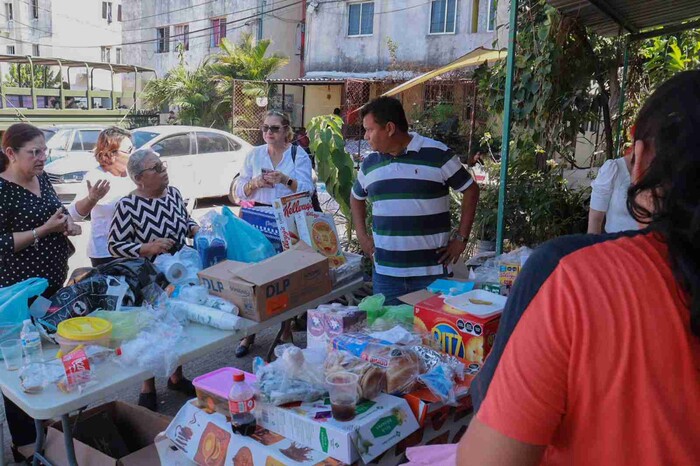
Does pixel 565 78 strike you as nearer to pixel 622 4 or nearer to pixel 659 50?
pixel 622 4

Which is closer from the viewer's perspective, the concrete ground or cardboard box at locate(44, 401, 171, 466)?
cardboard box at locate(44, 401, 171, 466)

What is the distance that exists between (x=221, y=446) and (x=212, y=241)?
1476 millimetres

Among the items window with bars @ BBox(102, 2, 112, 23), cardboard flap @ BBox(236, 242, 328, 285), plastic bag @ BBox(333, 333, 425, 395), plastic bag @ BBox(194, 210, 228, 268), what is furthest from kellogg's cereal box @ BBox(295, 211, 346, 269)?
window with bars @ BBox(102, 2, 112, 23)

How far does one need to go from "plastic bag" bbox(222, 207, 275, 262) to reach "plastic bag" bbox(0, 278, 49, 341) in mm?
997

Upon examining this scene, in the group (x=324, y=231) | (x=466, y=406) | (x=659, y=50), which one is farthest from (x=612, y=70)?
(x=466, y=406)

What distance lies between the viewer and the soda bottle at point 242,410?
1.80 metres

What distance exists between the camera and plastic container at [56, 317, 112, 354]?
7.29 ft

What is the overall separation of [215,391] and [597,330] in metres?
1.45

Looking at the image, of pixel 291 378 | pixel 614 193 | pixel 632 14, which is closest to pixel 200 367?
pixel 291 378

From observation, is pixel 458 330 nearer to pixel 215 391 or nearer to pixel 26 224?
pixel 215 391

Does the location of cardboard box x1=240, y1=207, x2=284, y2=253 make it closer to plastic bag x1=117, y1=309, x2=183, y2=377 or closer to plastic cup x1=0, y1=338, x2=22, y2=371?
plastic bag x1=117, y1=309, x2=183, y2=377

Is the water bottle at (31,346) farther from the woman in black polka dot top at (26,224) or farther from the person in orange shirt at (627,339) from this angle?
the person in orange shirt at (627,339)

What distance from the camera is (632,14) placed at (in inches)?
187

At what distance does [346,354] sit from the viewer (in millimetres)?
2039
